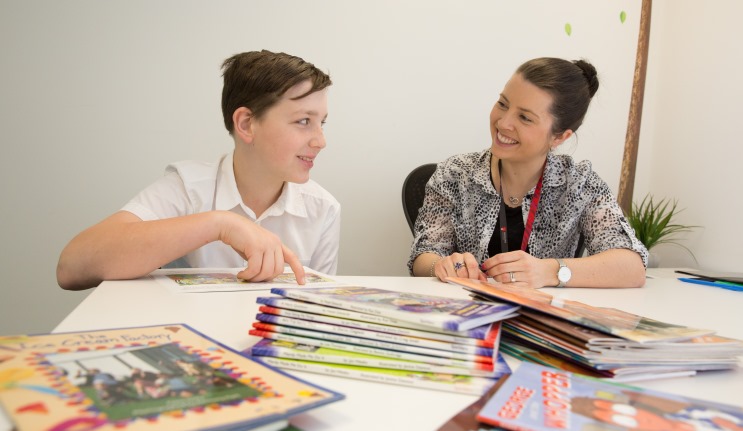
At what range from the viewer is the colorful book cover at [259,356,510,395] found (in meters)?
0.61

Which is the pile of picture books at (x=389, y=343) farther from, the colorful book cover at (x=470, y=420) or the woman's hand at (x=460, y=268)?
the woman's hand at (x=460, y=268)

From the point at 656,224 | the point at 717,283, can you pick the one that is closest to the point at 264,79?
the point at 717,283

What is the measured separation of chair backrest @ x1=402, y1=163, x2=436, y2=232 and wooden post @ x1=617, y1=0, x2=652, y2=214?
1.26m

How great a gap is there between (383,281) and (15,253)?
4.83ft

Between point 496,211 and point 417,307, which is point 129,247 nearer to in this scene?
point 417,307

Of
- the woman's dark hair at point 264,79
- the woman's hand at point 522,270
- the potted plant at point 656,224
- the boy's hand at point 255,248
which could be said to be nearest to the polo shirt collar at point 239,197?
the woman's dark hair at point 264,79

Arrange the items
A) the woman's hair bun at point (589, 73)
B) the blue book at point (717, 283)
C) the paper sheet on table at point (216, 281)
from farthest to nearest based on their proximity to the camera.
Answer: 1. the woman's hair bun at point (589, 73)
2. the blue book at point (717, 283)
3. the paper sheet on table at point (216, 281)

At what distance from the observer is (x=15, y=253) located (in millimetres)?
2021

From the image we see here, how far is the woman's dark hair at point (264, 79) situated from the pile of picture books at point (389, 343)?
933 millimetres

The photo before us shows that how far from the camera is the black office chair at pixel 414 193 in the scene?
206 centimetres

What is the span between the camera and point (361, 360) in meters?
0.65

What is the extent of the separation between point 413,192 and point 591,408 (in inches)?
62.8

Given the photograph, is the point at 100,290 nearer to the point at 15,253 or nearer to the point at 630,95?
the point at 15,253

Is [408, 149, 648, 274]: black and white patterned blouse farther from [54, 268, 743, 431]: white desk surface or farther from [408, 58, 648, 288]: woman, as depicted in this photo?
[54, 268, 743, 431]: white desk surface
